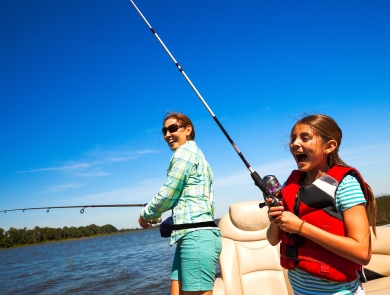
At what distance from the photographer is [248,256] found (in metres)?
3.59

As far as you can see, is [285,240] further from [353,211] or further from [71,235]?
[71,235]

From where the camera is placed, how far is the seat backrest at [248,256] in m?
3.45

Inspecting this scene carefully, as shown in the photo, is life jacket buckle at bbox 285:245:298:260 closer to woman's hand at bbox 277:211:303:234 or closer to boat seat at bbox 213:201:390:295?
woman's hand at bbox 277:211:303:234

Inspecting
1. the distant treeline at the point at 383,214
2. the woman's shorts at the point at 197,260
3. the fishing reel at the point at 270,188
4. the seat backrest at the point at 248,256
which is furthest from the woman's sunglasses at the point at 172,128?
the distant treeline at the point at 383,214

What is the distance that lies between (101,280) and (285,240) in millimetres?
11334

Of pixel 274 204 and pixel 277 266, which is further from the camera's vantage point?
pixel 277 266

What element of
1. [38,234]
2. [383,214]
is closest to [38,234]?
[38,234]

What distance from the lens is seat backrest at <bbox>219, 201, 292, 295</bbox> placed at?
3.45 metres

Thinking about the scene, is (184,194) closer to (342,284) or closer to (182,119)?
(182,119)

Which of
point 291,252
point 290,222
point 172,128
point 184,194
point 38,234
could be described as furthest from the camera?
point 38,234

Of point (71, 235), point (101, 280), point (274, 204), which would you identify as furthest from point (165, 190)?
point (71, 235)

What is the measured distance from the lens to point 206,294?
6.66ft

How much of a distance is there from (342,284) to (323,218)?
30 centimetres

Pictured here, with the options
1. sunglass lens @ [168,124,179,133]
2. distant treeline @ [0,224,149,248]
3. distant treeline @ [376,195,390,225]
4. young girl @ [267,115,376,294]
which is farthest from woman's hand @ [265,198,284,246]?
distant treeline @ [0,224,149,248]
